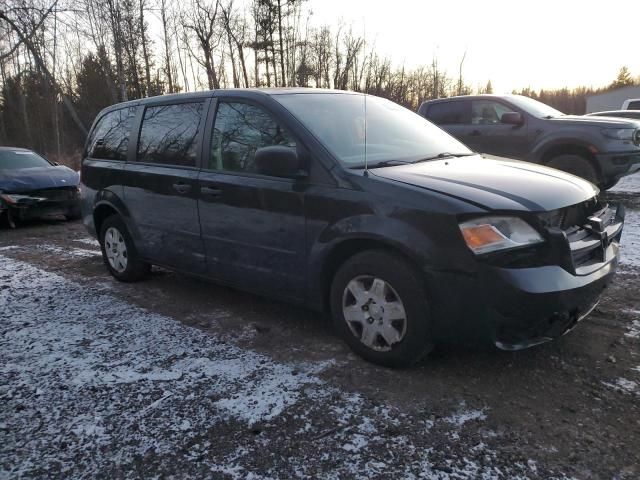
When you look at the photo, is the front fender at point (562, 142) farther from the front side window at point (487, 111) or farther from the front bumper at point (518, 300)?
the front bumper at point (518, 300)

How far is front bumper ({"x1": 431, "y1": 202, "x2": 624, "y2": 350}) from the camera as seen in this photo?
8.54ft

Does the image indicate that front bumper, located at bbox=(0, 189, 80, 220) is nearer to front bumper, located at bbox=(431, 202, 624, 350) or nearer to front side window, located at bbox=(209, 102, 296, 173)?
front side window, located at bbox=(209, 102, 296, 173)

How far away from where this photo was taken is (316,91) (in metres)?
4.05

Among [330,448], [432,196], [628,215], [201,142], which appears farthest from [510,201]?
[628,215]

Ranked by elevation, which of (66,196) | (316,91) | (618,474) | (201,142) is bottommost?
(618,474)

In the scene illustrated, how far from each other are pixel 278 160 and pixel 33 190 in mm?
7314

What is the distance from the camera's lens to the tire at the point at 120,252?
16.3ft

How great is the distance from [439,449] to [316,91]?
2.82 metres

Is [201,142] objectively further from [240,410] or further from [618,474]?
[618,474]

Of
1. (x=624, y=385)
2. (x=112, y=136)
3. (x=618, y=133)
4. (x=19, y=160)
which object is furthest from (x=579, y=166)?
(x=19, y=160)

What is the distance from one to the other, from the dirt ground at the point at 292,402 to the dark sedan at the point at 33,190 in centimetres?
519

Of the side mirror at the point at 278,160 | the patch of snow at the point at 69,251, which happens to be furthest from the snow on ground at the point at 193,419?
the patch of snow at the point at 69,251

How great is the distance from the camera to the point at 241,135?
12.4 feet

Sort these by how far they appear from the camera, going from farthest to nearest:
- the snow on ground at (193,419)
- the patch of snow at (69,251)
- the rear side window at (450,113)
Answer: the rear side window at (450,113) < the patch of snow at (69,251) < the snow on ground at (193,419)
